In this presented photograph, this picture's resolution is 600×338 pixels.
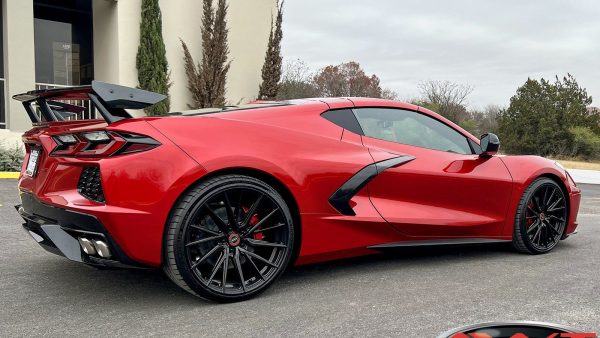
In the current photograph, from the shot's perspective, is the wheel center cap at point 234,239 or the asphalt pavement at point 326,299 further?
the wheel center cap at point 234,239

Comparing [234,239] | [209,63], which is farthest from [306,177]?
[209,63]

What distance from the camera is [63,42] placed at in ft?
45.9

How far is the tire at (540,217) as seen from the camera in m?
4.30

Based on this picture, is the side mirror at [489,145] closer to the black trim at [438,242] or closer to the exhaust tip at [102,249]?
the black trim at [438,242]

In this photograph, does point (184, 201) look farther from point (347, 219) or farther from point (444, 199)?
point (444, 199)

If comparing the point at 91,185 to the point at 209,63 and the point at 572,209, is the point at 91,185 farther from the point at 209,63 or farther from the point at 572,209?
the point at 209,63

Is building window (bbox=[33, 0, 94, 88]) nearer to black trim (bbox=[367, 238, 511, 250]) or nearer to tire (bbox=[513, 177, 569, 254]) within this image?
black trim (bbox=[367, 238, 511, 250])

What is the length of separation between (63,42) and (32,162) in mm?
12142

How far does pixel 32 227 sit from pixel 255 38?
12672mm

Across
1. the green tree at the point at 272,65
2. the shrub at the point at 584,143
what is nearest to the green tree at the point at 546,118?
the shrub at the point at 584,143

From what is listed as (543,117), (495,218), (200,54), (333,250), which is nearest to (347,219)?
(333,250)

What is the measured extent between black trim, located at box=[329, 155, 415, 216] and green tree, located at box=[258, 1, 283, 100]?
11778 mm

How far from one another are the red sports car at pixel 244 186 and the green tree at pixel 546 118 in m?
31.0

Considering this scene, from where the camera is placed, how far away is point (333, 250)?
3.38m
